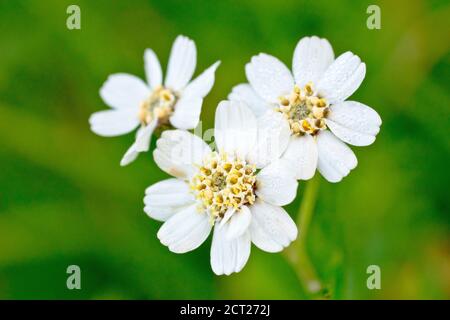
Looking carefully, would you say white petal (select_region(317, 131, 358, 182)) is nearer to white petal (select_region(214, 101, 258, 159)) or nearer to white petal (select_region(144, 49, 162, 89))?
white petal (select_region(214, 101, 258, 159))

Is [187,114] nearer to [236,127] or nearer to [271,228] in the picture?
[236,127]

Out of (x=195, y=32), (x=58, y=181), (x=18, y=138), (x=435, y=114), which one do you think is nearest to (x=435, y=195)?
(x=435, y=114)

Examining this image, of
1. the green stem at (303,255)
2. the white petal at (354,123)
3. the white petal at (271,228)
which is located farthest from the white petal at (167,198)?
the white petal at (354,123)

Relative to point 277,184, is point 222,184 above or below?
above

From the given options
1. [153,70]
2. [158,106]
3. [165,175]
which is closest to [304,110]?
[158,106]
